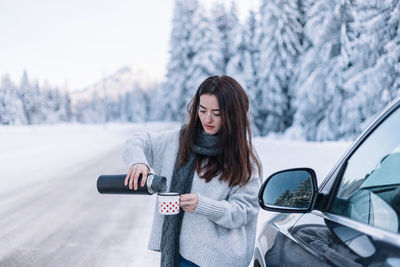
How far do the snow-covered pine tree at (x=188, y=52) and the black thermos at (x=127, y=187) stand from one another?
83.8 feet

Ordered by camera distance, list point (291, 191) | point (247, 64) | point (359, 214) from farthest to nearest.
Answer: point (247, 64) < point (291, 191) < point (359, 214)

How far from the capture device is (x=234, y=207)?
1979 mm

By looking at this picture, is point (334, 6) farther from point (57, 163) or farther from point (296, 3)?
point (57, 163)

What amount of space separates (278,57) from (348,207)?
960 inches

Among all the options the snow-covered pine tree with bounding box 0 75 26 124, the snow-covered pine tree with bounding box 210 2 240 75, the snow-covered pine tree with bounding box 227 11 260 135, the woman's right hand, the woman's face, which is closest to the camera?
the woman's right hand

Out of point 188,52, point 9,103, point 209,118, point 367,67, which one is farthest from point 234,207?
point 188,52

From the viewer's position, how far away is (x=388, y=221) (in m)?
1.21

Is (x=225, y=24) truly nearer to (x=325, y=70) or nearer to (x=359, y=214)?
(x=325, y=70)

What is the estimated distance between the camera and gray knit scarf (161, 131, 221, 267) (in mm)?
2150

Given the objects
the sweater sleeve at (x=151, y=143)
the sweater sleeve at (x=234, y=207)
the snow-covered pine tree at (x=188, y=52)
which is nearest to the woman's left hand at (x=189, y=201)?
the sweater sleeve at (x=234, y=207)

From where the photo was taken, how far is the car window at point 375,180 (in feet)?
4.33

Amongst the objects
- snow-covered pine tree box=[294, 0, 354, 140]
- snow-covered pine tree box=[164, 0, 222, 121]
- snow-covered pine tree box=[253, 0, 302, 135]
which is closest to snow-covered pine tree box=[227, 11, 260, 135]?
snow-covered pine tree box=[253, 0, 302, 135]

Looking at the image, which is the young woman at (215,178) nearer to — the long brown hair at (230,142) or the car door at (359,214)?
the long brown hair at (230,142)

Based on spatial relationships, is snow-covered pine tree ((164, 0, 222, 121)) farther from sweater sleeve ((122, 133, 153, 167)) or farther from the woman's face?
the woman's face
